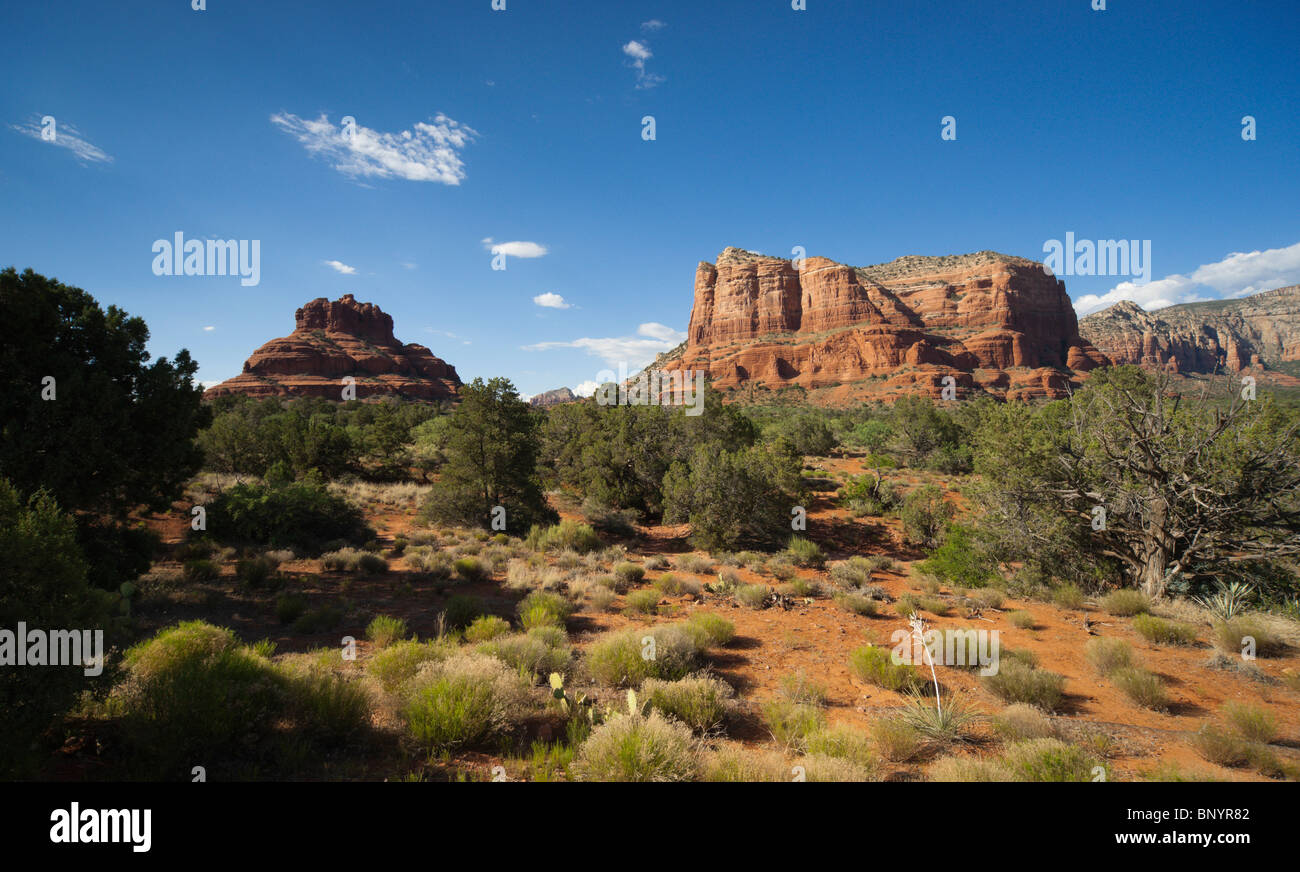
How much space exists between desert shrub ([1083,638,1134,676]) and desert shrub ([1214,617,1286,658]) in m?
1.74

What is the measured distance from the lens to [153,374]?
1007 centimetres

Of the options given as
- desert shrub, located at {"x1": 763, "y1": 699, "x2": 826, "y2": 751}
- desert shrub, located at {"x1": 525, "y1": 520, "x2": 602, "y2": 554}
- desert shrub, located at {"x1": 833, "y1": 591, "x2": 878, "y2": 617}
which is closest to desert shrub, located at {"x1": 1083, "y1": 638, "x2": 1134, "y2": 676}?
desert shrub, located at {"x1": 833, "y1": 591, "x2": 878, "y2": 617}

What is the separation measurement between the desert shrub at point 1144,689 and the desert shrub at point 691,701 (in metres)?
5.12

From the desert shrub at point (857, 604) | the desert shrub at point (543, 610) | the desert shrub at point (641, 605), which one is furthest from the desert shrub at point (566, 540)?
the desert shrub at point (857, 604)

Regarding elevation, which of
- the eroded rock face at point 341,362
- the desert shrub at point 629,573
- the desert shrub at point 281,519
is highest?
the eroded rock face at point 341,362

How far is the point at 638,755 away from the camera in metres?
3.88

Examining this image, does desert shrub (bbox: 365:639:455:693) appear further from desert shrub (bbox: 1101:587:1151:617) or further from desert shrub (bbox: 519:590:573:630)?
desert shrub (bbox: 1101:587:1151:617)

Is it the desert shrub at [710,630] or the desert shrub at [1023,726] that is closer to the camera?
the desert shrub at [1023,726]

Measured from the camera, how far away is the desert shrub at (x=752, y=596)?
10.1 meters

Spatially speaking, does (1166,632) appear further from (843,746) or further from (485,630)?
(485,630)

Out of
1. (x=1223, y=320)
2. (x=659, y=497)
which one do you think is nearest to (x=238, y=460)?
(x=659, y=497)

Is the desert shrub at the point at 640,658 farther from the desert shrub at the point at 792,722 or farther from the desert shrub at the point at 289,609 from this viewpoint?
the desert shrub at the point at 289,609

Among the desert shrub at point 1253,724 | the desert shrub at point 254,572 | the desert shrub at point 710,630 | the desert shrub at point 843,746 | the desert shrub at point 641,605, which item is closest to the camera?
the desert shrub at point 843,746

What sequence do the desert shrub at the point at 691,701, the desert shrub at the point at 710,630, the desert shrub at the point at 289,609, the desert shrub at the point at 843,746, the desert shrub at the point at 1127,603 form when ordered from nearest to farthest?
1. the desert shrub at the point at 843,746
2. the desert shrub at the point at 691,701
3. the desert shrub at the point at 710,630
4. the desert shrub at the point at 289,609
5. the desert shrub at the point at 1127,603
